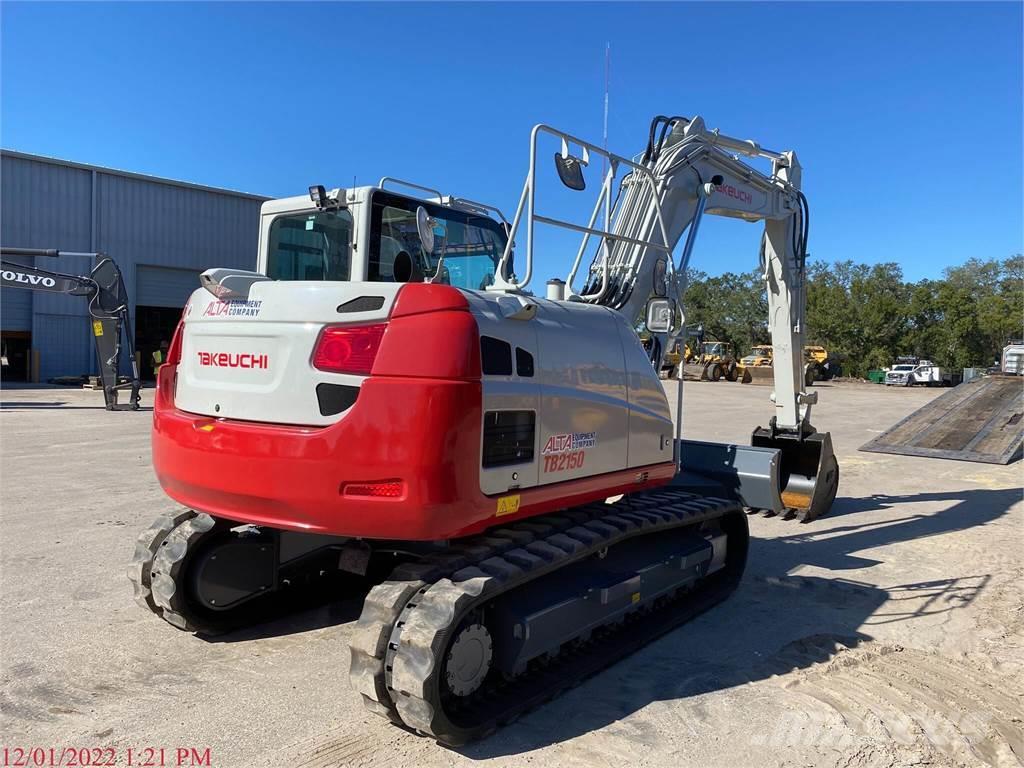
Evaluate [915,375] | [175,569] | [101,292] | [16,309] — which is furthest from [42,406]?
[915,375]

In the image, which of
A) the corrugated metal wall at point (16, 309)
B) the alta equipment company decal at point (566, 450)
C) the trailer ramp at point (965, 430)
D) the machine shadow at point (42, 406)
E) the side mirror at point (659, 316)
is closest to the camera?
the alta equipment company decal at point (566, 450)

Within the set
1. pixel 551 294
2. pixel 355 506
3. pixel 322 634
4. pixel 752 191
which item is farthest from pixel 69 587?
pixel 752 191

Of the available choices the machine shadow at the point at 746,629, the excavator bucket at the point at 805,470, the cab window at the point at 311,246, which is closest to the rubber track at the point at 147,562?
the machine shadow at the point at 746,629

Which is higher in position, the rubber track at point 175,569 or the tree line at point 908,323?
the tree line at point 908,323

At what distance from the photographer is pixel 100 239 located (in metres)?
29.1

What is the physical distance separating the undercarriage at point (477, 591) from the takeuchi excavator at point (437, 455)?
1cm

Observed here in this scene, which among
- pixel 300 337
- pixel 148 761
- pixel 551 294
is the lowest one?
pixel 148 761

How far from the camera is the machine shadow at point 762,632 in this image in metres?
3.91

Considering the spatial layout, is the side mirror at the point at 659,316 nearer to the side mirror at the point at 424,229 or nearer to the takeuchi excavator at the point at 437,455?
the takeuchi excavator at the point at 437,455

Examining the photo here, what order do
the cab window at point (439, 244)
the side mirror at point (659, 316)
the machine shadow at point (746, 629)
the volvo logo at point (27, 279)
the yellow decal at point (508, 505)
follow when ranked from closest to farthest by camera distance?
the yellow decal at point (508, 505)
the machine shadow at point (746, 629)
the cab window at point (439, 244)
the side mirror at point (659, 316)
the volvo logo at point (27, 279)

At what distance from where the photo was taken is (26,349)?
2859 cm

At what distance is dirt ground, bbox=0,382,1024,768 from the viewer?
3586 millimetres

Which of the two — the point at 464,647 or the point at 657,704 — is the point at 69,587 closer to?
the point at 464,647

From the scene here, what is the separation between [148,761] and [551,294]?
3217mm
